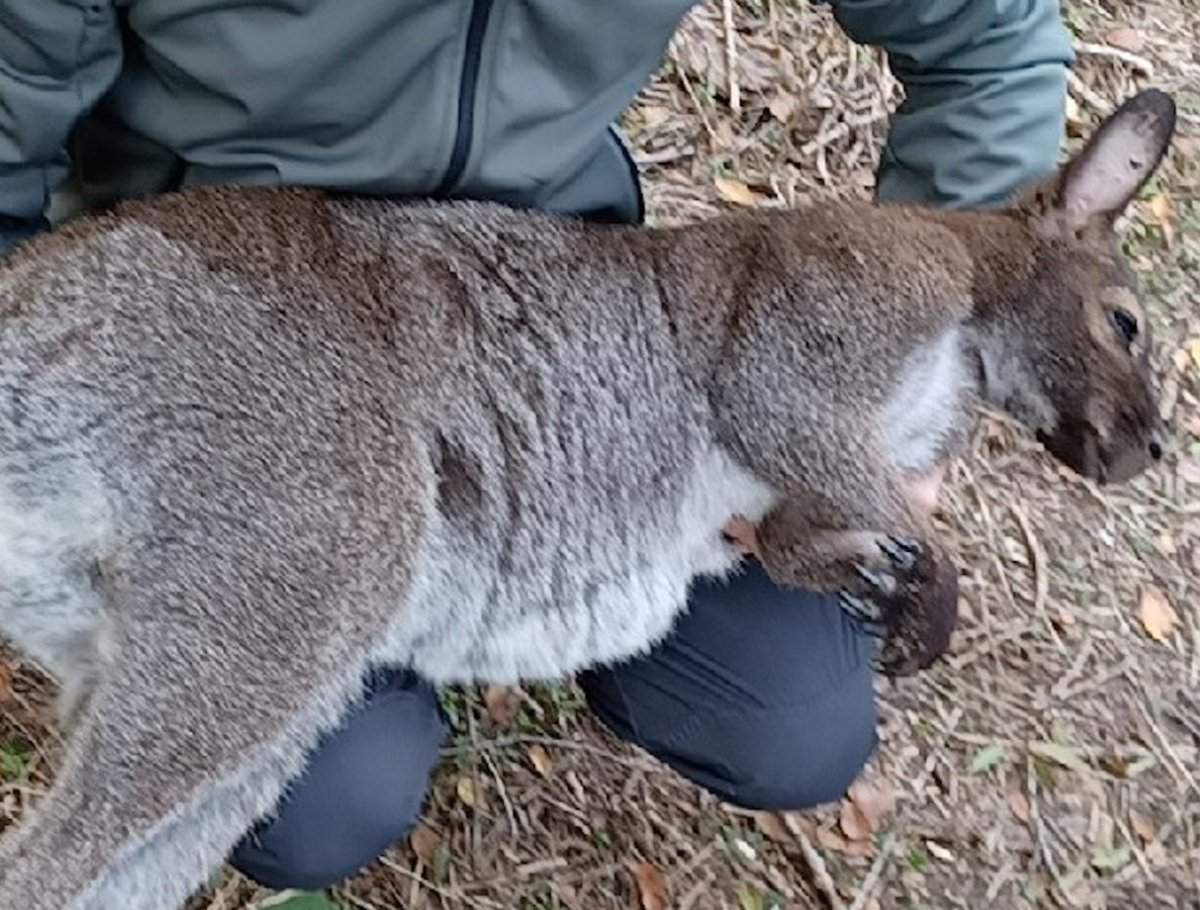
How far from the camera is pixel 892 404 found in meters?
2.66

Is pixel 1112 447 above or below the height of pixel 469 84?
below

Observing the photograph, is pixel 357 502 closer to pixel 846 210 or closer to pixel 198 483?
pixel 198 483

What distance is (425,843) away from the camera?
326cm

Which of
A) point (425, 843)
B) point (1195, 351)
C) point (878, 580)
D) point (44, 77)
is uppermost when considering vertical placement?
point (44, 77)

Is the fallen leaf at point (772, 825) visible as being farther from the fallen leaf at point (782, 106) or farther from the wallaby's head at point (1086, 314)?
the fallen leaf at point (782, 106)

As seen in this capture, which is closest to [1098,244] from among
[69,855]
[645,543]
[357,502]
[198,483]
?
[645,543]

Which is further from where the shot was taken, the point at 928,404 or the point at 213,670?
the point at 928,404

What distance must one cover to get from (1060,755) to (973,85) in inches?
53.3

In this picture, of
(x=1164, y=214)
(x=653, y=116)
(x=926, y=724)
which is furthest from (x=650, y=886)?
(x=1164, y=214)

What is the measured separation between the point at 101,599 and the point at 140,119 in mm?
647

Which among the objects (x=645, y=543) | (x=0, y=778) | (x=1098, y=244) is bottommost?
(x=0, y=778)

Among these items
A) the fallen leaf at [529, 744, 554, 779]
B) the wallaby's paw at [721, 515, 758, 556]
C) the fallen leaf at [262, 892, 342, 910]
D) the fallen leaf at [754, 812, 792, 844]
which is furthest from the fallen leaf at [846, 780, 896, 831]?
the fallen leaf at [262, 892, 342, 910]

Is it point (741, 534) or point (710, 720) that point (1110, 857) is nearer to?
point (710, 720)

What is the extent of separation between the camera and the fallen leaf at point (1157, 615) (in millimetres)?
3834
